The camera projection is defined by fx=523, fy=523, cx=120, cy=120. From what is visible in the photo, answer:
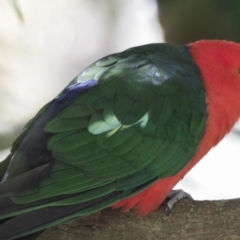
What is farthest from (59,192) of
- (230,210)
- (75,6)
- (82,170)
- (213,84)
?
(75,6)

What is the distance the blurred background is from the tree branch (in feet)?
2.32

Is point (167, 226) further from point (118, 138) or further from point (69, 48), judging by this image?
point (69, 48)

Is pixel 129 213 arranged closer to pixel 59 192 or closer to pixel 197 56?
pixel 59 192

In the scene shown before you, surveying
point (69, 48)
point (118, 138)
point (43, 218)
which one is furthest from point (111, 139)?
point (69, 48)

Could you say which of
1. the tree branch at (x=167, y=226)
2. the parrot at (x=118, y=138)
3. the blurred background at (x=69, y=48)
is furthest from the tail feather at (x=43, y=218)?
the blurred background at (x=69, y=48)

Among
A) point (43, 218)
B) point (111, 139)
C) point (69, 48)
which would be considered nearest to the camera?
point (43, 218)

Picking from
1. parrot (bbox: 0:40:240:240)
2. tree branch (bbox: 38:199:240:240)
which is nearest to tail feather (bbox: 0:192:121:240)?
parrot (bbox: 0:40:240:240)

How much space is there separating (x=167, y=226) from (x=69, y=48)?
122 centimetres

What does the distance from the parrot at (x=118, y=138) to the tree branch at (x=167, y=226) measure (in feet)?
0.13

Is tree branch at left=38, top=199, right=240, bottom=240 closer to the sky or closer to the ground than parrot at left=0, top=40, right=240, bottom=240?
closer to the ground

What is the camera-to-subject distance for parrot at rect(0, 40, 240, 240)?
3.54 feet

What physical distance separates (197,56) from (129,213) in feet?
1.60

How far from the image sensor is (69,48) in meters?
2.29

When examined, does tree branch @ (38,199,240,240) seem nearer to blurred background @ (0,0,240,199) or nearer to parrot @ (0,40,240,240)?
parrot @ (0,40,240,240)
